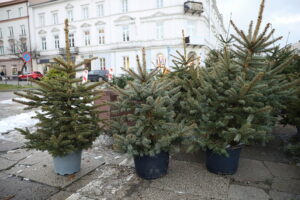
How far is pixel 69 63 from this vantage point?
3463 mm

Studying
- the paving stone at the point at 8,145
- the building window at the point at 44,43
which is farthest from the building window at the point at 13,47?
the paving stone at the point at 8,145

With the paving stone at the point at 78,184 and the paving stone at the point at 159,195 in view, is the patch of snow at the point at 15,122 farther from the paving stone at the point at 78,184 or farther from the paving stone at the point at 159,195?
the paving stone at the point at 159,195

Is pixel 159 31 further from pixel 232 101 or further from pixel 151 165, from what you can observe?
pixel 151 165

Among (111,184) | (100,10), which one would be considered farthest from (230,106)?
(100,10)

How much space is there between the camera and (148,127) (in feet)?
10.9

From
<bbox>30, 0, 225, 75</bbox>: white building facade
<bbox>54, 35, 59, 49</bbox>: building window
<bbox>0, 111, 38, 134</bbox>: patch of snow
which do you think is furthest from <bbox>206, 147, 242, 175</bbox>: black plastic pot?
<bbox>54, 35, 59, 49</bbox>: building window

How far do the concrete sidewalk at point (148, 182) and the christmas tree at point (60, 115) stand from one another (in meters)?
0.56

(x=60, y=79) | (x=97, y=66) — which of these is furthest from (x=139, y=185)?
(x=97, y=66)

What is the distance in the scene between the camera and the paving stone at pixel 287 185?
123 inches

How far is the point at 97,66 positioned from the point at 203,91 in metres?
29.6

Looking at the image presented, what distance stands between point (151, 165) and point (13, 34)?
44.7 m

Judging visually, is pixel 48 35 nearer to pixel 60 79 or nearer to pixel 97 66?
pixel 97 66

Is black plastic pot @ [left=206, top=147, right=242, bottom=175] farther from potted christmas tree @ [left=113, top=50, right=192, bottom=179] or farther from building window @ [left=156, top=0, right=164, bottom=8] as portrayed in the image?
building window @ [left=156, top=0, right=164, bottom=8]

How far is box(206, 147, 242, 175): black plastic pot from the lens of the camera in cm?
350
